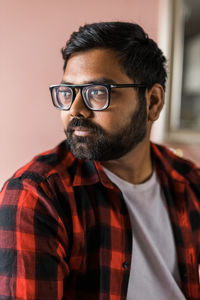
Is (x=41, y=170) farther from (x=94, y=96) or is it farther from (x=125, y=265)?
(x=125, y=265)

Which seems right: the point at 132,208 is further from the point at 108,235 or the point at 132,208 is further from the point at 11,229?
the point at 11,229

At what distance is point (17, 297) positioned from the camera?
0.71 metres

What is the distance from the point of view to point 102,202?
2.99 ft

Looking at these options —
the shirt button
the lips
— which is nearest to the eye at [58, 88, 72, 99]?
the lips

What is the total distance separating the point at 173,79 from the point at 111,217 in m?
0.83

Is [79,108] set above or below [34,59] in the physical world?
below

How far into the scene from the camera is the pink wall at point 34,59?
127cm

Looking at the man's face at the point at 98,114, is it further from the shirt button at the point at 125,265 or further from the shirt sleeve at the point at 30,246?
the shirt button at the point at 125,265

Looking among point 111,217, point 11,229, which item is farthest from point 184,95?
point 11,229

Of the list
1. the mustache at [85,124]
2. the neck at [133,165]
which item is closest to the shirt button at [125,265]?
the neck at [133,165]

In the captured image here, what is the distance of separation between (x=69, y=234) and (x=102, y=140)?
29 cm

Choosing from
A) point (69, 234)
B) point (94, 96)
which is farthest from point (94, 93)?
point (69, 234)

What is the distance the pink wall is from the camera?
4.18 ft

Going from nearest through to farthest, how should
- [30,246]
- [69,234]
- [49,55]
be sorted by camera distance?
[30,246], [69,234], [49,55]
